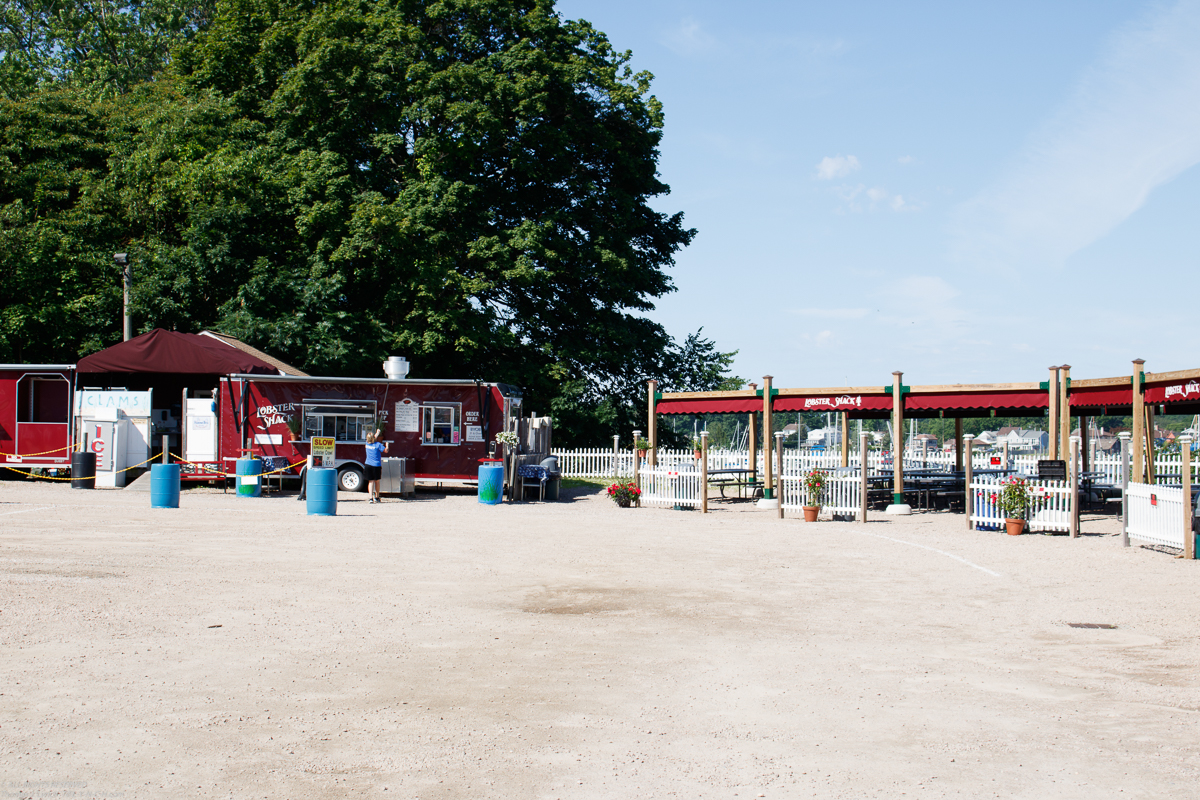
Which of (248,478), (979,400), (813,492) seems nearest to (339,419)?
(248,478)

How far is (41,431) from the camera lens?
982 inches

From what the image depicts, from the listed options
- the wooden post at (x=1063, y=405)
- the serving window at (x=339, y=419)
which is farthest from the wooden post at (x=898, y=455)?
the serving window at (x=339, y=419)

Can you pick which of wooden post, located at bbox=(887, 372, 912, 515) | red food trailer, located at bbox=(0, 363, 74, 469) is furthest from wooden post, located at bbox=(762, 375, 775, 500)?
red food trailer, located at bbox=(0, 363, 74, 469)

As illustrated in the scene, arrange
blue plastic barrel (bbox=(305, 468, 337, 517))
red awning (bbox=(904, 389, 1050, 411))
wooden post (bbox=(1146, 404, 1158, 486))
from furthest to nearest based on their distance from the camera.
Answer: red awning (bbox=(904, 389, 1050, 411))
wooden post (bbox=(1146, 404, 1158, 486))
blue plastic barrel (bbox=(305, 468, 337, 517))

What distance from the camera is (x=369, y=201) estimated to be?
31.0 m

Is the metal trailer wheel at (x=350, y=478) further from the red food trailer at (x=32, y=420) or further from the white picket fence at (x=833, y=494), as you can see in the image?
the white picket fence at (x=833, y=494)

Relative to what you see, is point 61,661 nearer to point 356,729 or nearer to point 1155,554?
point 356,729

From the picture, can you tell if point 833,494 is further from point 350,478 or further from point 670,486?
point 350,478

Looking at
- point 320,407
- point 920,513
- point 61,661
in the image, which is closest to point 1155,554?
point 920,513

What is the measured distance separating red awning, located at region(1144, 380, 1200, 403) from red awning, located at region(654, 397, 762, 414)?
347 inches

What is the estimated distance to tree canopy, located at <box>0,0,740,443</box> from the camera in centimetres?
3100

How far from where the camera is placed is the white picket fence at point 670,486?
2255cm

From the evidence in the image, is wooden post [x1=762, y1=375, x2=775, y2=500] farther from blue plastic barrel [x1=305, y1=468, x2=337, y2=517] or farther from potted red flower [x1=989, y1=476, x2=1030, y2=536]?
blue plastic barrel [x1=305, y1=468, x2=337, y2=517]

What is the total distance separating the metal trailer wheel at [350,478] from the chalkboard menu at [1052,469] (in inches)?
625
